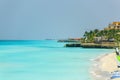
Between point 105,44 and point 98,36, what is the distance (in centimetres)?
854

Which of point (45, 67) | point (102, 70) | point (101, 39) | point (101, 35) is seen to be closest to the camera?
point (102, 70)

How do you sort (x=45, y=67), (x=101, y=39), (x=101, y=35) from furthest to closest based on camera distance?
(x=101, y=35), (x=101, y=39), (x=45, y=67)

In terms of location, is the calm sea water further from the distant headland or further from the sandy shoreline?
the distant headland

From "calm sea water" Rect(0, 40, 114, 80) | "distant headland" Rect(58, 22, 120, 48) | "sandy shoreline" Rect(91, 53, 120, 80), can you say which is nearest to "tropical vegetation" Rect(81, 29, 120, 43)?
"distant headland" Rect(58, 22, 120, 48)

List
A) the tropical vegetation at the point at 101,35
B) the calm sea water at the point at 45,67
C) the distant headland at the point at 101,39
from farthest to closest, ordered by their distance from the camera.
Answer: the tropical vegetation at the point at 101,35
the distant headland at the point at 101,39
the calm sea water at the point at 45,67

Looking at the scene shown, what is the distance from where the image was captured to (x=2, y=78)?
69.6 ft

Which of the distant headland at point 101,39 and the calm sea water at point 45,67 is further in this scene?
the distant headland at point 101,39

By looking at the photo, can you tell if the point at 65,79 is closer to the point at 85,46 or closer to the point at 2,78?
the point at 2,78

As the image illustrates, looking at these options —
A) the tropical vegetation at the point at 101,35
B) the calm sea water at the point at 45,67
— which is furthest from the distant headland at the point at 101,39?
the calm sea water at the point at 45,67

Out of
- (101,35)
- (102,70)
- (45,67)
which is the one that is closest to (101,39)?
(101,35)

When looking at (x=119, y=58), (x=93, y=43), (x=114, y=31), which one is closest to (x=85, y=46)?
(x=93, y=43)

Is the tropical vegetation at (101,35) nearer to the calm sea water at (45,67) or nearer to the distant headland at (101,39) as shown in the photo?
the distant headland at (101,39)

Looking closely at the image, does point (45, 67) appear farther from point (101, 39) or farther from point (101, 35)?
point (101, 35)

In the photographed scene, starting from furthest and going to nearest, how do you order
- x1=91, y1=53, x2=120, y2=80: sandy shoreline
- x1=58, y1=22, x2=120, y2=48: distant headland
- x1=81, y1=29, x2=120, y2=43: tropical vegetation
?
x1=81, y1=29, x2=120, y2=43: tropical vegetation, x1=58, y1=22, x2=120, y2=48: distant headland, x1=91, y1=53, x2=120, y2=80: sandy shoreline
